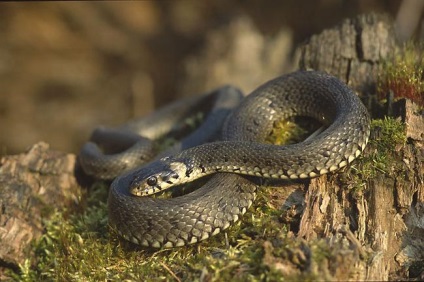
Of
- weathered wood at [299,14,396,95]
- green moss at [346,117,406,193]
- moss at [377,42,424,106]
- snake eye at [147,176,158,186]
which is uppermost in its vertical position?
weathered wood at [299,14,396,95]

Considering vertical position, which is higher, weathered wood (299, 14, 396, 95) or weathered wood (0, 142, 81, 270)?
weathered wood (299, 14, 396, 95)

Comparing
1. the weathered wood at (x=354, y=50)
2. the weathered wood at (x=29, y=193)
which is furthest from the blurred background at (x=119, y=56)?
the weathered wood at (x=29, y=193)

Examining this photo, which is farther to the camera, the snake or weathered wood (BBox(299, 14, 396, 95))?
weathered wood (BBox(299, 14, 396, 95))

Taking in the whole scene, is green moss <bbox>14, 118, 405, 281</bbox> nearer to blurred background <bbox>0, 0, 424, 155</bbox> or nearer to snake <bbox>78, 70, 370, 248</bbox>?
snake <bbox>78, 70, 370, 248</bbox>

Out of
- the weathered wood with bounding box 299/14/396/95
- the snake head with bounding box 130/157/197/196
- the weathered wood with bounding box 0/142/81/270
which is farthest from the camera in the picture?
the weathered wood with bounding box 299/14/396/95

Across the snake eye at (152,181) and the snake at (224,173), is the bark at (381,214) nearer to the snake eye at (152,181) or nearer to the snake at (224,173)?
the snake at (224,173)

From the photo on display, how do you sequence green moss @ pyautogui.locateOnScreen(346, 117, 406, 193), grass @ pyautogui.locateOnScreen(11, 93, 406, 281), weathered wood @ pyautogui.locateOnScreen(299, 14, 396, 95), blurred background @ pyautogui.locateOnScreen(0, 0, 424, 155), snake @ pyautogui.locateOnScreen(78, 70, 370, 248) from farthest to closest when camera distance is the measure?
blurred background @ pyautogui.locateOnScreen(0, 0, 424, 155) → weathered wood @ pyautogui.locateOnScreen(299, 14, 396, 95) → green moss @ pyautogui.locateOnScreen(346, 117, 406, 193) → snake @ pyautogui.locateOnScreen(78, 70, 370, 248) → grass @ pyautogui.locateOnScreen(11, 93, 406, 281)

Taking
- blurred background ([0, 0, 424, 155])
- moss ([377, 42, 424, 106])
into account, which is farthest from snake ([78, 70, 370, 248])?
blurred background ([0, 0, 424, 155])

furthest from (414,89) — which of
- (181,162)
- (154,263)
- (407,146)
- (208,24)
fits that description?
(208,24)
